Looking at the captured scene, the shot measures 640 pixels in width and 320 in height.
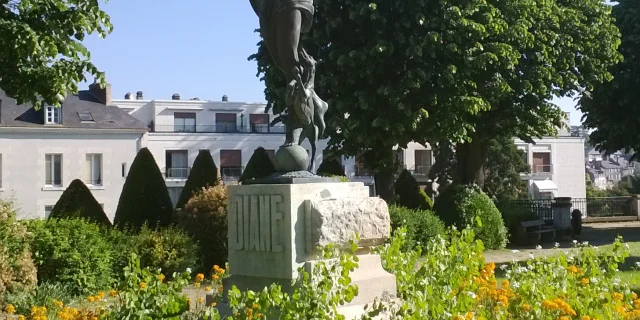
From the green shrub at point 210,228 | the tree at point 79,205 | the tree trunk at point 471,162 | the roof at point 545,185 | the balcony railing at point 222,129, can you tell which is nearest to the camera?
the green shrub at point 210,228

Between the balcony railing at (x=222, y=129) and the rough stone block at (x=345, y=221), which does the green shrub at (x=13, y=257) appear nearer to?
the rough stone block at (x=345, y=221)

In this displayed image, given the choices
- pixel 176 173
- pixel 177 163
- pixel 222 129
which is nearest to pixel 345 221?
pixel 176 173

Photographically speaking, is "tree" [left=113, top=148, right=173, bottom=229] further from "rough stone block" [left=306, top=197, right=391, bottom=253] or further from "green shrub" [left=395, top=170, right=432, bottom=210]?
"rough stone block" [left=306, top=197, right=391, bottom=253]

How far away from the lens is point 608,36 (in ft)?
79.0

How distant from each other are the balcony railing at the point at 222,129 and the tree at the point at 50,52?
1337 inches

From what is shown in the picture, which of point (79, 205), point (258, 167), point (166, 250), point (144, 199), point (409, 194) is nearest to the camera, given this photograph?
point (166, 250)

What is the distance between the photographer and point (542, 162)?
53.9 metres

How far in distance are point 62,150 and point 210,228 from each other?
72.9 feet

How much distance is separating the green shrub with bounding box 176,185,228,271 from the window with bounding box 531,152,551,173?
4081 cm

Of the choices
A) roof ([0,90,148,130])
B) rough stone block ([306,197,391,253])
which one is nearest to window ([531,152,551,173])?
roof ([0,90,148,130])

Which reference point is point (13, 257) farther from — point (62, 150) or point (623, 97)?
point (62, 150)

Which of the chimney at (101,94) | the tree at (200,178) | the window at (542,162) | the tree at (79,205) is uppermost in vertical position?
the chimney at (101,94)

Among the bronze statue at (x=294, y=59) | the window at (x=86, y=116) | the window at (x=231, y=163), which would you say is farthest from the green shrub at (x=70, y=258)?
the window at (x=231, y=163)

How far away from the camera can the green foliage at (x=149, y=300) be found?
5.57m
